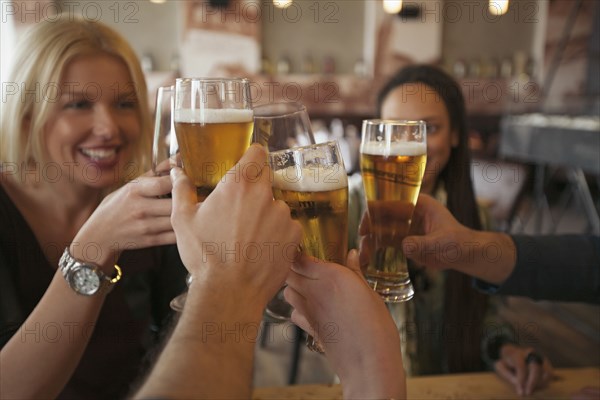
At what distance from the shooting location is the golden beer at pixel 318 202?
2.56 feet

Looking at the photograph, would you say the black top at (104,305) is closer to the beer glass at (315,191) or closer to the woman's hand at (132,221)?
the woman's hand at (132,221)

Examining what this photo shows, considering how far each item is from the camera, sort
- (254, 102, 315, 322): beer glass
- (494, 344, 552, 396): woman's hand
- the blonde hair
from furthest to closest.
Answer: the blonde hair, (494, 344, 552, 396): woman's hand, (254, 102, 315, 322): beer glass

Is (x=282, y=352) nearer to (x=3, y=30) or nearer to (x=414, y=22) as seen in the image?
(x=3, y=30)

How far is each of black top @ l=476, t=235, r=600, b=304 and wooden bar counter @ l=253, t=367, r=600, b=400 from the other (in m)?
0.19

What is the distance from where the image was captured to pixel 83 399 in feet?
3.95

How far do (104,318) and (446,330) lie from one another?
3.56 feet

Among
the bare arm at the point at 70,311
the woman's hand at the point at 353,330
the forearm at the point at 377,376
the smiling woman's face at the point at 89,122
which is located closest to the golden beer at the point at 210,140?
the bare arm at the point at 70,311

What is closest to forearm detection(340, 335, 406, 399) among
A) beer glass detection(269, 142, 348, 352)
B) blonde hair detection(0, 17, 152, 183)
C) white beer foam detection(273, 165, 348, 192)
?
beer glass detection(269, 142, 348, 352)

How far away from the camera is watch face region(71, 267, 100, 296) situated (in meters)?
0.95

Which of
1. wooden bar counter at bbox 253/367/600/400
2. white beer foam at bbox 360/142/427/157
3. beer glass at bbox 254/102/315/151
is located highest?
beer glass at bbox 254/102/315/151

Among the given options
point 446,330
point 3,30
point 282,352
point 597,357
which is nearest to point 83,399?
point 446,330

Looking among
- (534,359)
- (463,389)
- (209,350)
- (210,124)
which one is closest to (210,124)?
(210,124)

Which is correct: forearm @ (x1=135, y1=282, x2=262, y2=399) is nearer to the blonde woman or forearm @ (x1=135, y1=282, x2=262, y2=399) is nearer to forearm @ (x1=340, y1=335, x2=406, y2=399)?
forearm @ (x1=340, y1=335, x2=406, y2=399)

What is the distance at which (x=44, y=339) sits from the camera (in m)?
0.96
